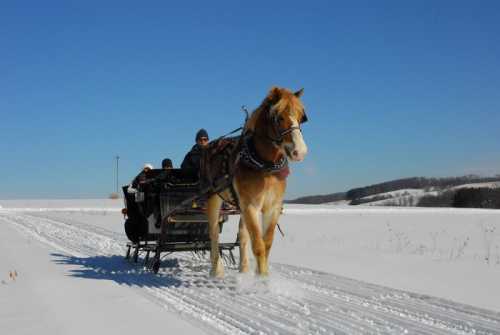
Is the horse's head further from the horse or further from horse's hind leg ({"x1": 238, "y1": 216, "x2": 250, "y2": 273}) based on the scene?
horse's hind leg ({"x1": 238, "y1": 216, "x2": 250, "y2": 273})

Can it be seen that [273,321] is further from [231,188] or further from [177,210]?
[177,210]

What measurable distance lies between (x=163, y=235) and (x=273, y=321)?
358 cm

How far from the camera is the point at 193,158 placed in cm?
900

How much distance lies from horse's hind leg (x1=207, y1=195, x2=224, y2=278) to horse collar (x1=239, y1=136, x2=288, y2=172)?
133 centimetres

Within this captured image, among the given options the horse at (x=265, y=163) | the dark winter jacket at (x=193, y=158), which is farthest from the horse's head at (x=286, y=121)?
the dark winter jacket at (x=193, y=158)

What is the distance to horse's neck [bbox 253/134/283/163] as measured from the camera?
233 inches

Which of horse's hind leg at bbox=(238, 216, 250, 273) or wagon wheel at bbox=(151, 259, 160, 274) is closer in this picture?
horse's hind leg at bbox=(238, 216, 250, 273)

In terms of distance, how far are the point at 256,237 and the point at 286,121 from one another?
1.41 meters

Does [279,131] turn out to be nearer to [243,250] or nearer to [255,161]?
[255,161]

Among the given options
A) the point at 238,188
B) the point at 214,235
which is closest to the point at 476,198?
the point at 214,235

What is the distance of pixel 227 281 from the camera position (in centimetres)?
677

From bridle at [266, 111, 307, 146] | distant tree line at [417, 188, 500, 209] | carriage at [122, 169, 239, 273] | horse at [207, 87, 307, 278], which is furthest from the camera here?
distant tree line at [417, 188, 500, 209]

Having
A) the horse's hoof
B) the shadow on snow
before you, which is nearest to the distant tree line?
the shadow on snow

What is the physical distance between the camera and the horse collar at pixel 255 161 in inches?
234
